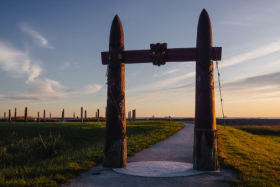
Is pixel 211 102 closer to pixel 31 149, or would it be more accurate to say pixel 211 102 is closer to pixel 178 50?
pixel 178 50

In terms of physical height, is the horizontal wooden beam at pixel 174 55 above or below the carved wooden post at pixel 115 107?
above

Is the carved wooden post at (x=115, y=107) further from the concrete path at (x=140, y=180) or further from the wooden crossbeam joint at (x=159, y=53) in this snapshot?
the wooden crossbeam joint at (x=159, y=53)

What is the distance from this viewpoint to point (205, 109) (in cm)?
771

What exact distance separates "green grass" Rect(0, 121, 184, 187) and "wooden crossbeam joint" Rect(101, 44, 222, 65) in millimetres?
3325

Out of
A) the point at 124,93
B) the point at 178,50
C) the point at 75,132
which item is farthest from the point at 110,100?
the point at 75,132

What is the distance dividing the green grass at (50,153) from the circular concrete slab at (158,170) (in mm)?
1285

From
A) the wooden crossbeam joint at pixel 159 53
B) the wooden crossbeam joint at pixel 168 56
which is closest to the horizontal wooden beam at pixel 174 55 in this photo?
the wooden crossbeam joint at pixel 168 56

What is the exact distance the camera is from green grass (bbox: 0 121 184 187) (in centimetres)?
667

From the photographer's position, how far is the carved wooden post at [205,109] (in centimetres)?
766

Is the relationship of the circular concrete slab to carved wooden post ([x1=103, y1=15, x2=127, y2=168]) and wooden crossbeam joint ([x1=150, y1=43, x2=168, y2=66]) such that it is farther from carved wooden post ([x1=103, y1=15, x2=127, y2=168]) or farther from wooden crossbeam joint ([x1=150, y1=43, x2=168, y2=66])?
wooden crossbeam joint ([x1=150, y1=43, x2=168, y2=66])

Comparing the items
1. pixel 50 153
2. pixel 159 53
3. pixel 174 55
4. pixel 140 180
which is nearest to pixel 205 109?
pixel 174 55

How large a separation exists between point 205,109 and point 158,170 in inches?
81.7

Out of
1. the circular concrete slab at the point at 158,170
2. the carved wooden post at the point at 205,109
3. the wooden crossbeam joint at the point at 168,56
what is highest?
the wooden crossbeam joint at the point at 168,56

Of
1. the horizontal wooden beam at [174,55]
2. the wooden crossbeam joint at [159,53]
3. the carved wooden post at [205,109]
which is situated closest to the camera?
the carved wooden post at [205,109]
